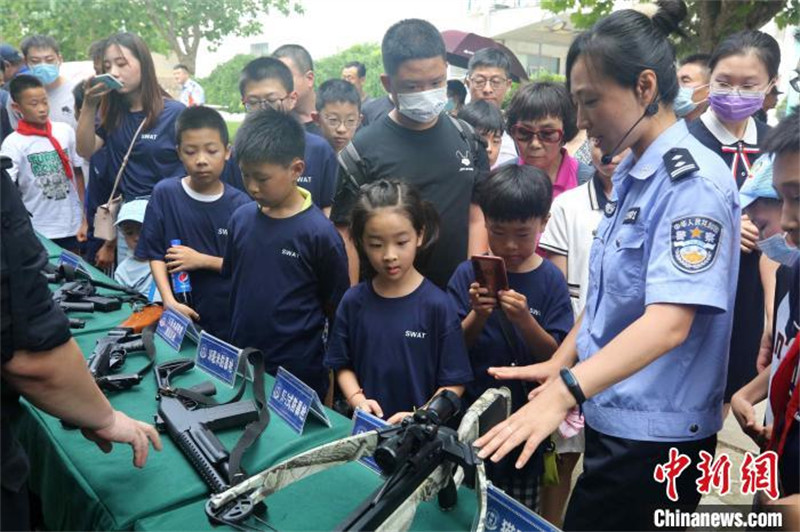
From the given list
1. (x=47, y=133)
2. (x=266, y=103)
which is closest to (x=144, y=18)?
(x=47, y=133)

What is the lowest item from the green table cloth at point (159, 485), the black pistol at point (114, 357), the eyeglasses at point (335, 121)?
the green table cloth at point (159, 485)

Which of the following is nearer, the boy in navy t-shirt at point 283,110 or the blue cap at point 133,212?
the boy in navy t-shirt at point 283,110

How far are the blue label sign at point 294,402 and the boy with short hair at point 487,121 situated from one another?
226cm

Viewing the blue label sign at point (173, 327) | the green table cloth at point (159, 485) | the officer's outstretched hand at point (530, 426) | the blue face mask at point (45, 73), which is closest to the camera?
the officer's outstretched hand at point (530, 426)

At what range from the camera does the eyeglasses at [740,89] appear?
2715 mm

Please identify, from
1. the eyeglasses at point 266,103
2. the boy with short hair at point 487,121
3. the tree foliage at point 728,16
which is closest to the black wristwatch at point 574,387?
the boy with short hair at point 487,121

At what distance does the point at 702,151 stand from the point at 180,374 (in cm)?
172

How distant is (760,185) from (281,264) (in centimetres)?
170

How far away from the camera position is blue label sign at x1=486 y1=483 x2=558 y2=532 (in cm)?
122

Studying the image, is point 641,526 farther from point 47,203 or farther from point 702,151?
point 47,203

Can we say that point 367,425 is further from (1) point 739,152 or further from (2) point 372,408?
(1) point 739,152

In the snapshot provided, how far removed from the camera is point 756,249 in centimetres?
228

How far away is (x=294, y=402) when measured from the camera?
177 centimetres

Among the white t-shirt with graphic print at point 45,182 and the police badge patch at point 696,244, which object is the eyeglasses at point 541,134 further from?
the white t-shirt with graphic print at point 45,182
